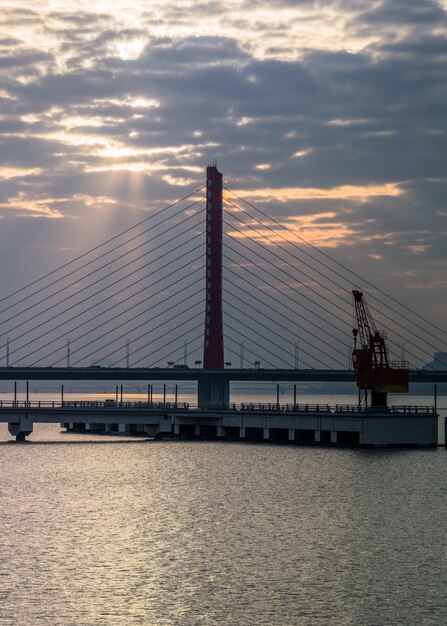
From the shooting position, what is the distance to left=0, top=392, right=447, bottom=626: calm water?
4912cm

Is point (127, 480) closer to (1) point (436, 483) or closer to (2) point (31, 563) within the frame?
(1) point (436, 483)

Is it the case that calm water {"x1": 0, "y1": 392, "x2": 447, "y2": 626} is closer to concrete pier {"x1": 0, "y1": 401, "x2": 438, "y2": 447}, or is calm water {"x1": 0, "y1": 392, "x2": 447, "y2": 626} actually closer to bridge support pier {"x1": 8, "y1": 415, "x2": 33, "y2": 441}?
concrete pier {"x1": 0, "y1": 401, "x2": 438, "y2": 447}

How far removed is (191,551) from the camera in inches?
2425

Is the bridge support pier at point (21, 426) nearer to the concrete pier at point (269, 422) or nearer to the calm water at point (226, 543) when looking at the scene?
the concrete pier at point (269, 422)

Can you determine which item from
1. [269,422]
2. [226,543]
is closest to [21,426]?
[269,422]

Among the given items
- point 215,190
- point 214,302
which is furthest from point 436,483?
point 215,190

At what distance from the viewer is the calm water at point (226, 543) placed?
4912cm

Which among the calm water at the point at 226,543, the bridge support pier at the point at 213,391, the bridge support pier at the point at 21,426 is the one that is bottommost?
the calm water at the point at 226,543

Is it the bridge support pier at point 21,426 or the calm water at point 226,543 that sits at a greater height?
the bridge support pier at point 21,426

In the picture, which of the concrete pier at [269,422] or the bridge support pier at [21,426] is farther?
the bridge support pier at [21,426]

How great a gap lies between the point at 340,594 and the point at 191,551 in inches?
473

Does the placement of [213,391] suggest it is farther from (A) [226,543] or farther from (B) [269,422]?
(A) [226,543]

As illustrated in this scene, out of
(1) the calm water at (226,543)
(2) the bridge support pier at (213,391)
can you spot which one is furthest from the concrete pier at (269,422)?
(2) the bridge support pier at (213,391)

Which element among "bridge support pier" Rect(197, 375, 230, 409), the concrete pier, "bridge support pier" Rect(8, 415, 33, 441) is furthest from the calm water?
"bridge support pier" Rect(197, 375, 230, 409)
